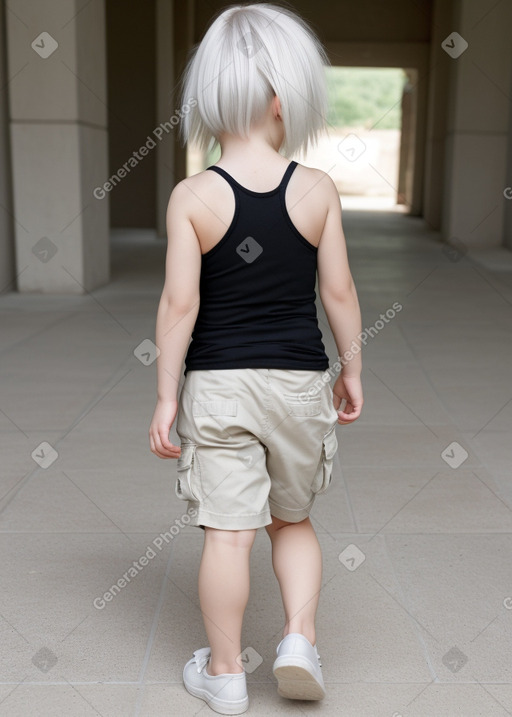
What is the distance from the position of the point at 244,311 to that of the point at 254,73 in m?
0.52

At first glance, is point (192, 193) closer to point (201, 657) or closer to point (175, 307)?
point (175, 307)

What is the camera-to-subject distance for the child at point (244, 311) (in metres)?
1.96

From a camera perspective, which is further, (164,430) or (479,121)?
(479,121)

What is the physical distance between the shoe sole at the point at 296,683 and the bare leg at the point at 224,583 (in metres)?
0.13

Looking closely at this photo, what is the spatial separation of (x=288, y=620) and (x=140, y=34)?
646 inches

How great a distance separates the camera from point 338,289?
6.91 feet

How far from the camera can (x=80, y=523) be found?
318cm

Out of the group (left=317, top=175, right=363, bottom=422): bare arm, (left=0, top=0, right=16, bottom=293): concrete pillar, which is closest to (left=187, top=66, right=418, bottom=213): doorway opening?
(left=317, top=175, right=363, bottom=422): bare arm

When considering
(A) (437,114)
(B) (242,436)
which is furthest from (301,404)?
(A) (437,114)

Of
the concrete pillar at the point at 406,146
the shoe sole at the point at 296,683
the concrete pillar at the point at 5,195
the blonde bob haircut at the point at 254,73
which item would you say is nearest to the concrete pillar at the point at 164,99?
the concrete pillar at the point at 5,195

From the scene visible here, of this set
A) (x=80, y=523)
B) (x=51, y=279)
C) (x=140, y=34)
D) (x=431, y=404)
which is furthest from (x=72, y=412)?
(x=140, y=34)

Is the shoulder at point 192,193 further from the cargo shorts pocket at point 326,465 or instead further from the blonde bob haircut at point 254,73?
the cargo shorts pocket at point 326,465

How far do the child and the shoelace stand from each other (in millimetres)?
67

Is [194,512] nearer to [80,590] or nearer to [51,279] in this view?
[80,590]
